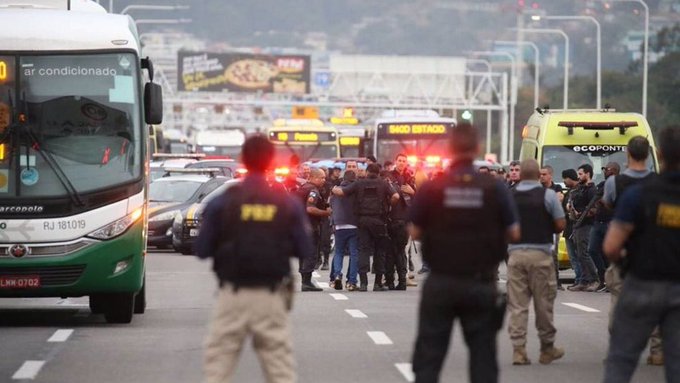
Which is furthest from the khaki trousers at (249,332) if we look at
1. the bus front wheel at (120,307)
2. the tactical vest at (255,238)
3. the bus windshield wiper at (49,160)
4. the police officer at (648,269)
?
the bus front wheel at (120,307)

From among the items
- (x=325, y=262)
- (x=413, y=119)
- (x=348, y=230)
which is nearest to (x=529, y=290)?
(x=348, y=230)

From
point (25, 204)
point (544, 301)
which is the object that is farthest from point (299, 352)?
point (25, 204)

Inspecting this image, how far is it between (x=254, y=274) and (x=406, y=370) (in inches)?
178

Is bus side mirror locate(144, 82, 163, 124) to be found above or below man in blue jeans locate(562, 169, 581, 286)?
above

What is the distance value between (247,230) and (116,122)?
8506 millimetres

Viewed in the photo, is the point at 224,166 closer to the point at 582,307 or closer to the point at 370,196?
the point at 370,196

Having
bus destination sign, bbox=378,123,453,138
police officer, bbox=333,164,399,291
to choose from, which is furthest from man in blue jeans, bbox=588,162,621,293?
bus destination sign, bbox=378,123,453,138

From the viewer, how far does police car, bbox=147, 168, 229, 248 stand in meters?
36.9

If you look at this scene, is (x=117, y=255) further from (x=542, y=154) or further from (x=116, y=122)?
(x=542, y=154)

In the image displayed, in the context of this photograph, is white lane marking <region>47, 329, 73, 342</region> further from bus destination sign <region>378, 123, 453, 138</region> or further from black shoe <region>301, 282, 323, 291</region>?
bus destination sign <region>378, 123, 453, 138</region>

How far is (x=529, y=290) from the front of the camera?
15.4 meters

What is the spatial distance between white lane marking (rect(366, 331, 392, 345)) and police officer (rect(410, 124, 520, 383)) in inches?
251

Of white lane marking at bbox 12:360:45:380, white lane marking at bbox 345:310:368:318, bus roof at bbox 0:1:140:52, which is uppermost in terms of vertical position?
bus roof at bbox 0:1:140:52

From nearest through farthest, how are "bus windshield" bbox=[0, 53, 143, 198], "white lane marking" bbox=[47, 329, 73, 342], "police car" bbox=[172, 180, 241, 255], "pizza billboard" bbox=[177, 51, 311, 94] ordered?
"white lane marking" bbox=[47, 329, 73, 342]
"bus windshield" bbox=[0, 53, 143, 198]
"police car" bbox=[172, 180, 241, 255]
"pizza billboard" bbox=[177, 51, 311, 94]
